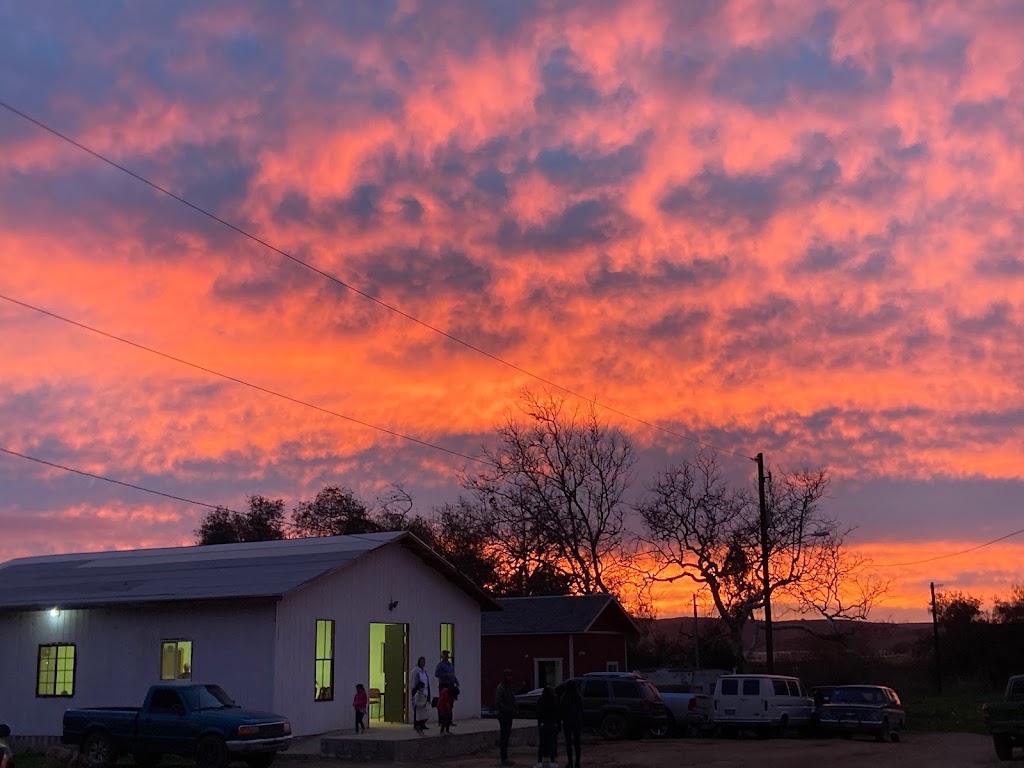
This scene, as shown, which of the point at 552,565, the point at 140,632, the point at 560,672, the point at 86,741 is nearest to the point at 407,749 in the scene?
the point at 86,741

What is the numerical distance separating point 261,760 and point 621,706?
12734 millimetres

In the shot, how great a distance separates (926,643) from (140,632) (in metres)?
79.0

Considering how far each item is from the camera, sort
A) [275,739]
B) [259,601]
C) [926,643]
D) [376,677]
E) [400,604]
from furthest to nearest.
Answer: [926,643] → [376,677] → [400,604] → [259,601] → [275,739]

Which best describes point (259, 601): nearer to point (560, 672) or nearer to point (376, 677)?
point (376, 677)

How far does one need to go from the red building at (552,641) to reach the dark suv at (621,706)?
9.82m

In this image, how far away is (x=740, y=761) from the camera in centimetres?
2516

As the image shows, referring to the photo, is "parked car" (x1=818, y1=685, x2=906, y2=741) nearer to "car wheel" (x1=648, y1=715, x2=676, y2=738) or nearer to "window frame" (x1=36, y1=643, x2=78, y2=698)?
"car wheel" (x1=648, y1=715, x2=676, y2=738)

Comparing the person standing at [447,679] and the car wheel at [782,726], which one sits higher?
the person standing at [447,679]

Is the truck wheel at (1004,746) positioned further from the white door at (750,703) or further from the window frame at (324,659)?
the window frame at (324,659)

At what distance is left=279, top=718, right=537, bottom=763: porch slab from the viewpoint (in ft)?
82.7

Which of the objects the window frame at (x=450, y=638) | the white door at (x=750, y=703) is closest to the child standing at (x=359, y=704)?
the window frame at (x=450, y=638)

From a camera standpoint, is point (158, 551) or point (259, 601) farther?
point (158, 551)

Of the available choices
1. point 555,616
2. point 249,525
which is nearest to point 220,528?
point 249,525

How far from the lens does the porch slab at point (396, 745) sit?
25219 millimetres
